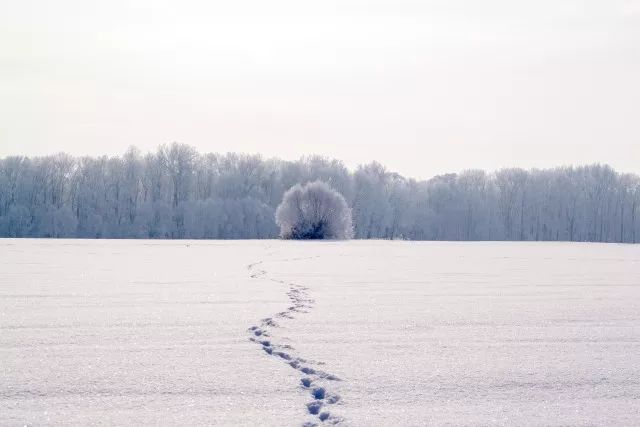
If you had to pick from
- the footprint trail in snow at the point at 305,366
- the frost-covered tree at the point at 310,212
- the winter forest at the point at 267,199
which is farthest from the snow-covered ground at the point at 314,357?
the winter forest at the point at 267,199

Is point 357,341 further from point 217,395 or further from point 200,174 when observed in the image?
point 200,174

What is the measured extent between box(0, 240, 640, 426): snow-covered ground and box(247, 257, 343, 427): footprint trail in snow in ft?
0.04

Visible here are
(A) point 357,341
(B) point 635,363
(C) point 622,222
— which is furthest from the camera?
(C) point 622,222

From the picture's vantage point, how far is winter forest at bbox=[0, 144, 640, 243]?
166ft

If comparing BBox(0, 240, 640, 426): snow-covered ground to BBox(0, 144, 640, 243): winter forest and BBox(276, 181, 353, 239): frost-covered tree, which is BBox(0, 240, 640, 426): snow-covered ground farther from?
BBox(0, 144, 640, 243): winter forest

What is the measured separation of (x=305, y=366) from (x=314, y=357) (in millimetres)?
251

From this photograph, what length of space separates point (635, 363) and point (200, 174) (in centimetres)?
5545

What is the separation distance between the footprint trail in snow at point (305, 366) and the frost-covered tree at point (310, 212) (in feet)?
85.7

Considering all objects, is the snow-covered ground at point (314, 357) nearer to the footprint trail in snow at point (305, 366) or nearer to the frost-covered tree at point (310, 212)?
the footprint trail in snow at point (305, 366)

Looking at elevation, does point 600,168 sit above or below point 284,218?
above

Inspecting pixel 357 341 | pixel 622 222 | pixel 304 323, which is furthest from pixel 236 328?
pixel 622 222

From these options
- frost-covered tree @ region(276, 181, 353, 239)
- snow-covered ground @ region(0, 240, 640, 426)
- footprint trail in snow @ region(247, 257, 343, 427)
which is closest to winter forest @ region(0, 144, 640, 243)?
frost-covered tree @ region(276, 181, 353, 239)

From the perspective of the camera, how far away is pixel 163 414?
2973mm

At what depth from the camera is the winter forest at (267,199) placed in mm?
50500
